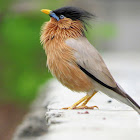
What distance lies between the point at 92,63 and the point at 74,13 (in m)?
0.86

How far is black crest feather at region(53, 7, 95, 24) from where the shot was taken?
275 inches

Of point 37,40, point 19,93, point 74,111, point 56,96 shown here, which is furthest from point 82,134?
point 37,40

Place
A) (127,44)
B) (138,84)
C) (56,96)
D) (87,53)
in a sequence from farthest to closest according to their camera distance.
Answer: (127,44) → (138,84) → (56,96) → (87,53)

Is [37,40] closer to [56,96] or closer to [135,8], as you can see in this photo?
[56,96]

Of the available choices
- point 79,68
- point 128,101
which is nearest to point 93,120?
point 128,101

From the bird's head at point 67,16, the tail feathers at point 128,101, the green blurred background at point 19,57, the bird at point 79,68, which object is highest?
the bird's head at point 67,16

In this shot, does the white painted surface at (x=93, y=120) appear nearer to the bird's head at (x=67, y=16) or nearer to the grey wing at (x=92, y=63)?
the grey wing at (x=92, y=63)

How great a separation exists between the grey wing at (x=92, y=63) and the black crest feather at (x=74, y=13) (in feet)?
1.70

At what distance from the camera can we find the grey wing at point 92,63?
6.49 m

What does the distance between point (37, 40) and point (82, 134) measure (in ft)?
21.3

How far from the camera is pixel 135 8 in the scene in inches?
1020

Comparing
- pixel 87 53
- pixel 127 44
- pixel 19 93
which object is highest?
pixel 87 53

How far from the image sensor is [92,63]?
21.5 feet

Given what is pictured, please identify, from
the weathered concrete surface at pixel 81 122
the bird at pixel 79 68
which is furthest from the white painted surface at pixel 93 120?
the bird at pixel 79 68
